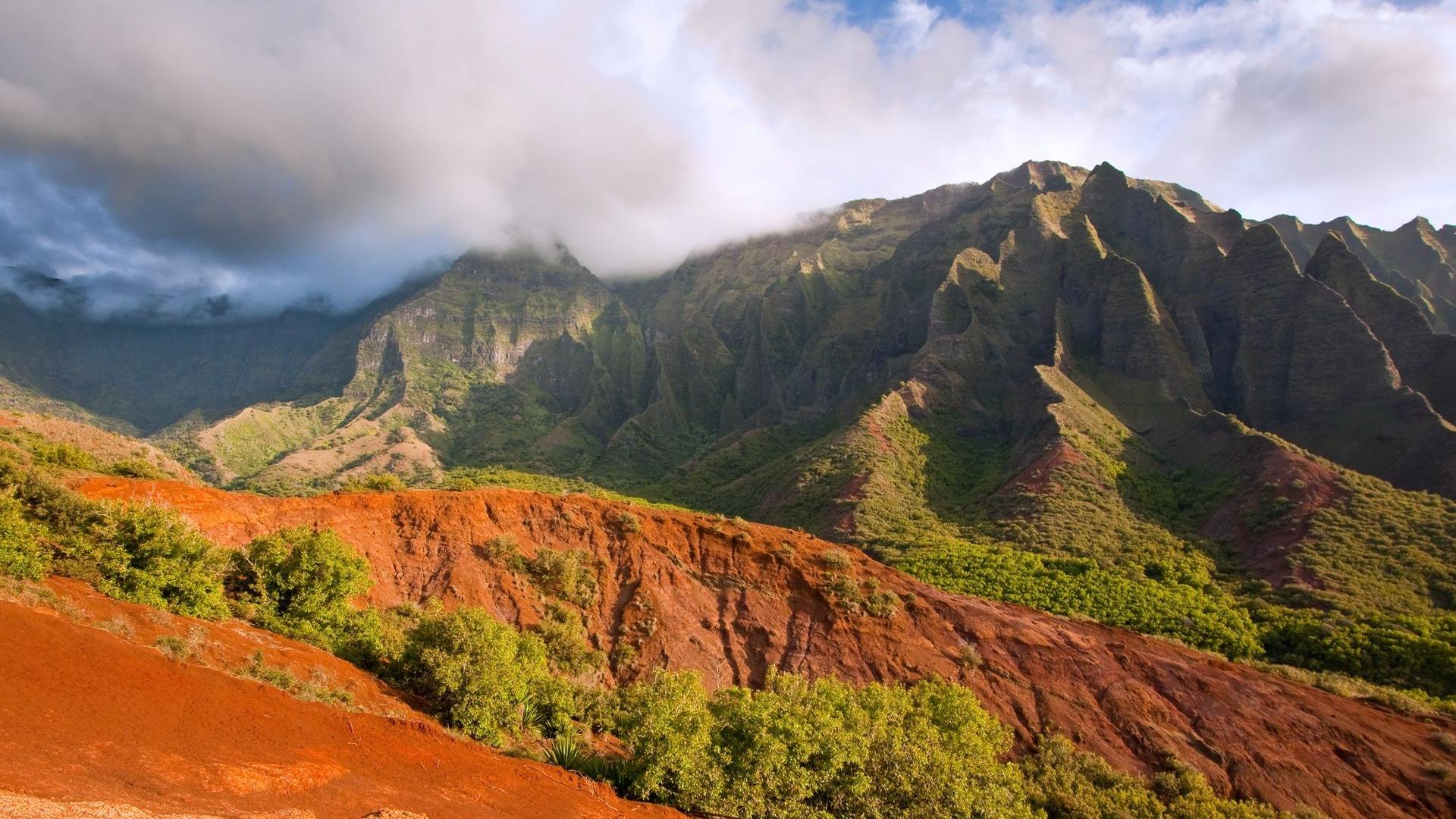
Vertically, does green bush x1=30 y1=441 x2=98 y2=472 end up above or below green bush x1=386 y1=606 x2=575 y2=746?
above

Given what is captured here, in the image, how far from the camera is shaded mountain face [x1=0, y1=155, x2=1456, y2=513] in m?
86.2

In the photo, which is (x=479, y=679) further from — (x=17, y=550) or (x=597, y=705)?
(x=17, y=550)

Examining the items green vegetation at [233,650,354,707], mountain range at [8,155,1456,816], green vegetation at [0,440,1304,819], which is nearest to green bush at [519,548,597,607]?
mountain range at [8,155,1456,816]

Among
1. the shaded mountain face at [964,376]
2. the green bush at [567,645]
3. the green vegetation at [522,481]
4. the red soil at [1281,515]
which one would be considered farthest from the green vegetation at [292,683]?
the green vegetation at [522,481]

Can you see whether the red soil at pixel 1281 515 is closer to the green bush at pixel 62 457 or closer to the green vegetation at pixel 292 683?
the green vegetation at pixel 292 683

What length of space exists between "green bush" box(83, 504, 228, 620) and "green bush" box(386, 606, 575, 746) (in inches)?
211

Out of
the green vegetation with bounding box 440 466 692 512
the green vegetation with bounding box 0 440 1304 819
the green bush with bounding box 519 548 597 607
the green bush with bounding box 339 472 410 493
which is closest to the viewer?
the green vegetation with bounding box 0 440 1304 819

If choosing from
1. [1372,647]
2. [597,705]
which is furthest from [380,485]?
[1372,647]

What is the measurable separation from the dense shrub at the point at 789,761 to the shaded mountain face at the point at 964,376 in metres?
53.6

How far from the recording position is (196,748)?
35.8 feet

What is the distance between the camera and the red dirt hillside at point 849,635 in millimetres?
25438

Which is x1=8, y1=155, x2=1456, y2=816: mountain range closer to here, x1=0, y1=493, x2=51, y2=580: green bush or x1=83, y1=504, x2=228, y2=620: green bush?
x1=83, y1=504, x2=228, y2=620: green bush

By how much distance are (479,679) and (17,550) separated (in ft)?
35.4

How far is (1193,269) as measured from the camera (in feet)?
370
